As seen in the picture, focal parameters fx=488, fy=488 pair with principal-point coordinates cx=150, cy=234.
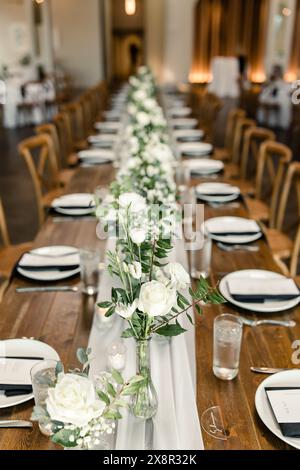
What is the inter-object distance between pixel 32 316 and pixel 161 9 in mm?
16060

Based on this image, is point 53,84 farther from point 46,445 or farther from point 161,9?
point 46,445

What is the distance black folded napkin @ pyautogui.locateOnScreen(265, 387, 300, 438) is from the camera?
110 cm

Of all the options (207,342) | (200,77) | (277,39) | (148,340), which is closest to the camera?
(148,340)

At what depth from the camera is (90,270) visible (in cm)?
174

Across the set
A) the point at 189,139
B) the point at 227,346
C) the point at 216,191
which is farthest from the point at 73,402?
the point at 189,139

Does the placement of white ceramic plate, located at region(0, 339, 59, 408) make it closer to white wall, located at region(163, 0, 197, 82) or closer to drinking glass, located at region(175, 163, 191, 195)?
drinking glass, located at region(175, 163, 191, 195)

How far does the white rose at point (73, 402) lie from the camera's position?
0.77m

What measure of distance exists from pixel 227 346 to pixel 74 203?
160 centimetres

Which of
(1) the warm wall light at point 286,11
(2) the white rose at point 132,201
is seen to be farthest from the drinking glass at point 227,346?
(1) the warm wall light at point 286,11

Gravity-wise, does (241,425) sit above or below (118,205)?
below

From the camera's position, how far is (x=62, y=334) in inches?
60.1

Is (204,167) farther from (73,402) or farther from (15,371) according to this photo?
(73,402)

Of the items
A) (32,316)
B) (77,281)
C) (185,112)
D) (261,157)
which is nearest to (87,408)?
(32,316)

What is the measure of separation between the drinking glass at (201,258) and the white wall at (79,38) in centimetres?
1531
